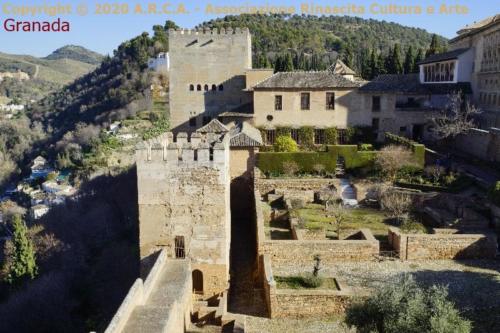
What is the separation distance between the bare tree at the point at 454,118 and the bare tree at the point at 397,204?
715 centimetres

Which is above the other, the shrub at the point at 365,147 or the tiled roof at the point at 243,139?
the tiled roof at the point at 243,139

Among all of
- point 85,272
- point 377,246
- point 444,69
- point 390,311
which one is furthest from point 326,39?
point 390,311

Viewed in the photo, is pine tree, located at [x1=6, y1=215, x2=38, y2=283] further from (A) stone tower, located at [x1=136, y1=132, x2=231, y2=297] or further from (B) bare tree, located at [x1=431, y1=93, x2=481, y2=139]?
(B) bare tree, located at [x1=431, y1=93, x2=481, y2=139]

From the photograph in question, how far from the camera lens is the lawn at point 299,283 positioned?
503 inches

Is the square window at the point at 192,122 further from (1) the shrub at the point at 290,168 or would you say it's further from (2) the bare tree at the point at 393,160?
(2) the bare tree at the point at 393,160

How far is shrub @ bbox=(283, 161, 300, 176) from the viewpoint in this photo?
2327cm

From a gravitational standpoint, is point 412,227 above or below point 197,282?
above

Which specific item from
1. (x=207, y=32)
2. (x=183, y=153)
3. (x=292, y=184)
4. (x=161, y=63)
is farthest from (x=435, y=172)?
(x=161, y=63)

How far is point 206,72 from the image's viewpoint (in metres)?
30.7

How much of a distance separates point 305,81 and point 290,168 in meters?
6.49

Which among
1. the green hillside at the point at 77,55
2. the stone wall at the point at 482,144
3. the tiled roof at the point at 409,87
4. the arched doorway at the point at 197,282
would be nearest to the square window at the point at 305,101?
the tiled roof at the point at 409,87

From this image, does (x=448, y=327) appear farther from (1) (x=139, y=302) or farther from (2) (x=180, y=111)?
(2) (x=180, y=111)

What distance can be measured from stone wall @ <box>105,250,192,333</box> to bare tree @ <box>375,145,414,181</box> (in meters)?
13.4

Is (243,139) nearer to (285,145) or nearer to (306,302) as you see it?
(285,145)
